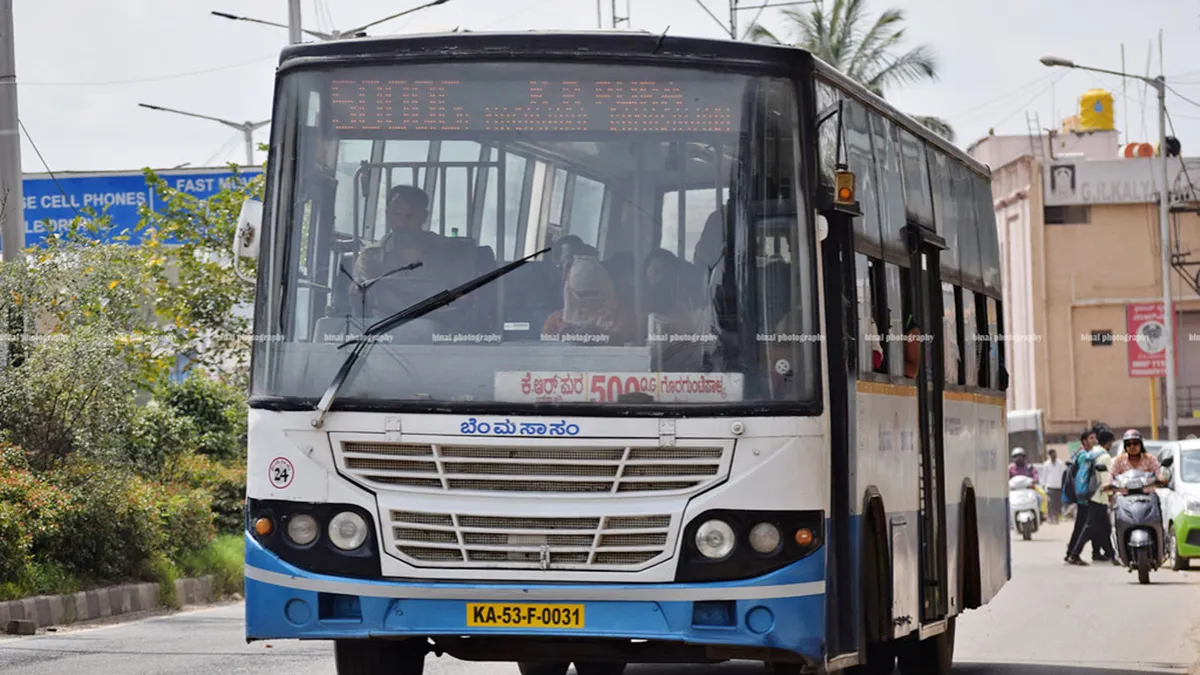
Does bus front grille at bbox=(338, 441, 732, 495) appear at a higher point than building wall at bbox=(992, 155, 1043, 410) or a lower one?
lower

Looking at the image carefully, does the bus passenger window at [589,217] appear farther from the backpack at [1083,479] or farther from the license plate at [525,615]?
the backpack at [1083,479]

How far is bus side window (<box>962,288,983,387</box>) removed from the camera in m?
12.6

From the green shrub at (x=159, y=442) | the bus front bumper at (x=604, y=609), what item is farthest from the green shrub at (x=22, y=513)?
the bus front bumper at (x=604, y=609)

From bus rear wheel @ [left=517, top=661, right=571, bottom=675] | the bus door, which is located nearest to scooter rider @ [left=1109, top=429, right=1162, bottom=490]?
the bus door

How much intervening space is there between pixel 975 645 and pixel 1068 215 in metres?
41.7

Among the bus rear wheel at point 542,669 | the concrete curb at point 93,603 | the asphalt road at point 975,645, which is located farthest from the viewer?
the concrete curb at point 93,603

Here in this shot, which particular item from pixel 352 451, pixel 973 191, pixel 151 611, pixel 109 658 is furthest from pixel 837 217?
pixel 151 611

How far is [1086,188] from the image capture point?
54.9m

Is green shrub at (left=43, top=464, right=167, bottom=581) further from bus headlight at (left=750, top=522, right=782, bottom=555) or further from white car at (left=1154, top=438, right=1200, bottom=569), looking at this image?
white car at (left=1154, top=438, right=1200, bottom=569)

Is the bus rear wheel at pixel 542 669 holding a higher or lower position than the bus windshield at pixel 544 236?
lower

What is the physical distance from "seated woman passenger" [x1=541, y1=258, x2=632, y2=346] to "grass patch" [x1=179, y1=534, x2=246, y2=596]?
12.1 m

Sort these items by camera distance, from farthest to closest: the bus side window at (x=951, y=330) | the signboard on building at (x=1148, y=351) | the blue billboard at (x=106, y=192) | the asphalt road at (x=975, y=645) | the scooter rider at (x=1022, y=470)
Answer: the signboard on building at (x=1148, y=351) → the blue billboard at (x=106, y=192) → the scooter rider at (x=1022, y=470) → the asphalt road at (x=975, y=645) → the bus side window at (x=951, y=330)

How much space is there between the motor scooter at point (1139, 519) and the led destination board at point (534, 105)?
14803 mm

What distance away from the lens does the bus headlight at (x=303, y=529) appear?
8.39m
